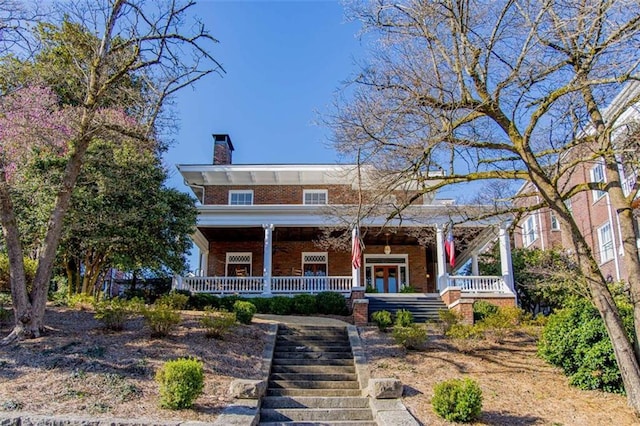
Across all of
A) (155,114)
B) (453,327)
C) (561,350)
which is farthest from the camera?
(453,327)

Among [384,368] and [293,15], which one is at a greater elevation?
[293,15]

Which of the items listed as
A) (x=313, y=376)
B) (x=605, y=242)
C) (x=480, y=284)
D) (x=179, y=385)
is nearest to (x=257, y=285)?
(x=480, y=284)

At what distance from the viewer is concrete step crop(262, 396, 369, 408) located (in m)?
8.68

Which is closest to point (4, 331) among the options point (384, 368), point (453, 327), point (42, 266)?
point (42, 266)

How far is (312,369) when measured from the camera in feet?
34.0

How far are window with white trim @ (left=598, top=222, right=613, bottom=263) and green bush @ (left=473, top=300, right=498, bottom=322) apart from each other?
7208 millimetres

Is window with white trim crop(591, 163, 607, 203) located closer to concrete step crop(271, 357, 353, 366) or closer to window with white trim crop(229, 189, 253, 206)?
window with white trim crop(229, 189, 253, 206)

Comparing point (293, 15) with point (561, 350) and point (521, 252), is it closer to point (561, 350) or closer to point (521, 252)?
point (561, 350)

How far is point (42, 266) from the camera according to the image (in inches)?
397

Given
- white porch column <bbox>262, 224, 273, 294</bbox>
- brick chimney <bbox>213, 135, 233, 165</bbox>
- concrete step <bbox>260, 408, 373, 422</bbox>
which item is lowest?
concrete step <bbox>260, 408, 373, 422</bbox>

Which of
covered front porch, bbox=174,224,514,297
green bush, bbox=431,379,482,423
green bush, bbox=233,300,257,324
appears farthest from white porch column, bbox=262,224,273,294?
green bush, bbox=431,379,482,423

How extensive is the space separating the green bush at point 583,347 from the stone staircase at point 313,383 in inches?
159

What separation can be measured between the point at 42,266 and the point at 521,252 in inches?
831

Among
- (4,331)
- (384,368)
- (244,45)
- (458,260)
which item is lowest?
(384,368)
